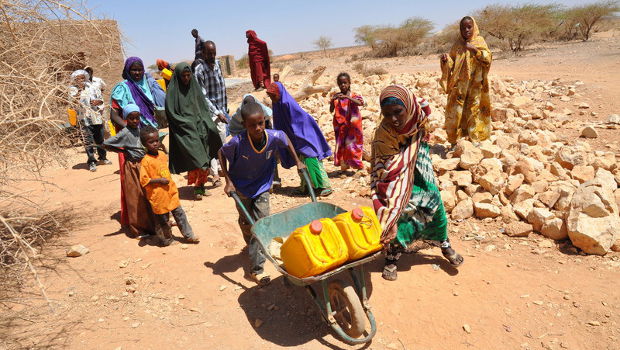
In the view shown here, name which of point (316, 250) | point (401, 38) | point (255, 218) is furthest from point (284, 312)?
point (401, 38)

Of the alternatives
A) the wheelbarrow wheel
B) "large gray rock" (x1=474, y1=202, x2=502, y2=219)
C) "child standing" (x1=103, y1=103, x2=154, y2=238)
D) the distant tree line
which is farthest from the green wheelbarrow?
the distant tree line

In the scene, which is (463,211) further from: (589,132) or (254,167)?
(589,132)

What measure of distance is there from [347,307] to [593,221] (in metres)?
2.33

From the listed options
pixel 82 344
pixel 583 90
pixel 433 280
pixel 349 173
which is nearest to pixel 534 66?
pixel 583 90

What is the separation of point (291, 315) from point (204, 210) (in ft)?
7.76

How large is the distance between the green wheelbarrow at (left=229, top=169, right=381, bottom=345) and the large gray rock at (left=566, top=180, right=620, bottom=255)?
6.60ft

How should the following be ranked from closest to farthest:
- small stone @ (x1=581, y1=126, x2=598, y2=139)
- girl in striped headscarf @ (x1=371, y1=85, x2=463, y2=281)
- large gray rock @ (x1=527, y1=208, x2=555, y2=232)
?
girl in striped headscarf @ (x1=371, y1=85, x2=463, y2=281) < large gray rock @ (x1=527, y1=208, x2=555, y2=232) < small stone @ (x1=581, y1=126, x2=598, y2=139)

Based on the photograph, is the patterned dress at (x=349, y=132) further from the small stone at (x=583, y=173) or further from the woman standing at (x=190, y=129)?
the small stone at (x=583, y=173)

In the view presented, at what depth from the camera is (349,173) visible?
19.6 feet

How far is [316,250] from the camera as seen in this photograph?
2.28 metres

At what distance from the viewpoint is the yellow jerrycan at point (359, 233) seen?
2.33m

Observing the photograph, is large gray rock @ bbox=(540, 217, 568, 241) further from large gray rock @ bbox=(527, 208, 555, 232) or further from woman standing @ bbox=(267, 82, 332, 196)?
woman standing @ bbox=(267, 82, 332, 196)

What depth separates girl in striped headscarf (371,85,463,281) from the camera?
9.18 ft

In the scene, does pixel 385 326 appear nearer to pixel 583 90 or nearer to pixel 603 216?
pixel 603 216
